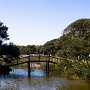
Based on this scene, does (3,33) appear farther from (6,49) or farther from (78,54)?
(78,54)

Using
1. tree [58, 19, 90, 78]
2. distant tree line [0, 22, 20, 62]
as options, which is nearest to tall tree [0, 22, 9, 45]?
distant tree line [0, 22, 20, 62]

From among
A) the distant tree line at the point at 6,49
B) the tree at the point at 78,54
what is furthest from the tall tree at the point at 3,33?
the tree at the point at 78,54

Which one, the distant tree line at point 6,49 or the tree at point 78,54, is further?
the distant tree line at point 6,49

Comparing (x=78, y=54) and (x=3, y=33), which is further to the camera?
(x=3, y=33)

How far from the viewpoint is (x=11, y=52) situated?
209 feet

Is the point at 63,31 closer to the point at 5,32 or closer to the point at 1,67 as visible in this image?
the point at 5,32

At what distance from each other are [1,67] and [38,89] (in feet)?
74.0

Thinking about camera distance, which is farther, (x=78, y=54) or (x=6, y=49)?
(x=6, y=49)

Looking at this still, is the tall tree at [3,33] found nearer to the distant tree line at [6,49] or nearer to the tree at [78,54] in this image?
the distant tree line at [6,49]

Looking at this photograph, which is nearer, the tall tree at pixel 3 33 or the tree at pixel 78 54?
the tree at pixel 78 54

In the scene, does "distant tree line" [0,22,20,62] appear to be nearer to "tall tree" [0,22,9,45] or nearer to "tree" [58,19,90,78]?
"tall tree" [0,22,9,45]

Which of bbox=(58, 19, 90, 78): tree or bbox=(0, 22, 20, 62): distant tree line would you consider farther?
bbox=(0, 22, 20, 62): distant tree line

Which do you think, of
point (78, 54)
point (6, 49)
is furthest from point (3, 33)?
point (78, 54)

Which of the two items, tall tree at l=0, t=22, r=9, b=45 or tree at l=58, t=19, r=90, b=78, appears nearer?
tree at l=58, t=19, r=90, b=78
